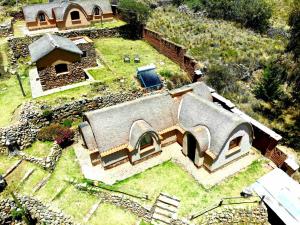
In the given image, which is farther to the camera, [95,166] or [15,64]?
[15,64]

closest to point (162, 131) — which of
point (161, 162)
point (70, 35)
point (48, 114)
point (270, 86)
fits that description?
point (161, 162)

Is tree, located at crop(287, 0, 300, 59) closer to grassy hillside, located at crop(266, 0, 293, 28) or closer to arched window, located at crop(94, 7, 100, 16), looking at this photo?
arched window, located at crop(94, 7, 100, 16)

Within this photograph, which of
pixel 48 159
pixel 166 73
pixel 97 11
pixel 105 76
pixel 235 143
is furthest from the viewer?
pixel 97 11

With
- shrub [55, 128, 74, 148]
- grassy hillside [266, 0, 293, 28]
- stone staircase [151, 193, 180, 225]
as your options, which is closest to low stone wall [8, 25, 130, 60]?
shrub [55, 128, 74, 148]

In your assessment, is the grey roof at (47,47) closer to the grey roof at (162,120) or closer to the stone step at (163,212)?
the grey roof at (162,120)

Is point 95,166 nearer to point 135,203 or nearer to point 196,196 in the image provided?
point 135,203

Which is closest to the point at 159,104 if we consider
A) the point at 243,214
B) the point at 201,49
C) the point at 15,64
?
the point at 243,214

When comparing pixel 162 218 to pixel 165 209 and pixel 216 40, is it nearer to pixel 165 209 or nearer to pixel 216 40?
pixel 165 209
